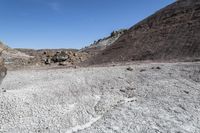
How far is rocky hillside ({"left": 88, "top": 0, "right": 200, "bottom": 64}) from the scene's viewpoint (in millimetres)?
24156

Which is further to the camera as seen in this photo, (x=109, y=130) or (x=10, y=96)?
(x=10, y=96)

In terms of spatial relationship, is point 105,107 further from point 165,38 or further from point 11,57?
point 11,57

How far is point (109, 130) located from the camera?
6.79 m

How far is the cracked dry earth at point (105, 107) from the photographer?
6.94m

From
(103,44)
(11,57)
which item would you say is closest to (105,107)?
(11,57)

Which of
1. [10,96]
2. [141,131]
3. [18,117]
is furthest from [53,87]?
[141,131]

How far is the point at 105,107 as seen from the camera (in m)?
8.24

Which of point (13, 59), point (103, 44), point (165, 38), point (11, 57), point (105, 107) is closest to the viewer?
point (105, 107)

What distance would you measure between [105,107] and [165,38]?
21745 millimetres

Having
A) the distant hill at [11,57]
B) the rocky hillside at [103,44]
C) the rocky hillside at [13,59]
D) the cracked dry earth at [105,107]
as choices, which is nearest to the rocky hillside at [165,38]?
→ the rocky hillside at [13,59]

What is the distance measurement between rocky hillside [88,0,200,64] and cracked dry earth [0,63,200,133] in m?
12.0

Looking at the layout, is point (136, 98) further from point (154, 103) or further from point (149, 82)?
point (149, 82)

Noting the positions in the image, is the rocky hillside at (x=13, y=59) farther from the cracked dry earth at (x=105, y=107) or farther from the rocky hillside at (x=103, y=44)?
the rocky hillside at (x=103, y=44)

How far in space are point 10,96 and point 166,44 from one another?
2084 cm
